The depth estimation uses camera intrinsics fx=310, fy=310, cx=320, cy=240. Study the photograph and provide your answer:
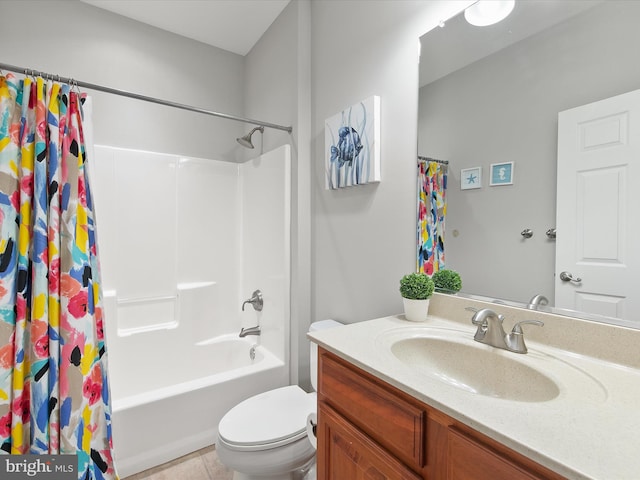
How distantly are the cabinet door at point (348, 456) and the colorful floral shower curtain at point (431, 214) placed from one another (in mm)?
697

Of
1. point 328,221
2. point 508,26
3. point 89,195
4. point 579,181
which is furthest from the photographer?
point 328,221

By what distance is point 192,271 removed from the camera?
2.49 meters

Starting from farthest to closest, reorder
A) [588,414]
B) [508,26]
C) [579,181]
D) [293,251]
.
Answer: [293,251] → [508,26] → [579,181] → [588,414]

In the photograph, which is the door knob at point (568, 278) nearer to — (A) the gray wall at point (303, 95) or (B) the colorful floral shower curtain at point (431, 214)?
(B) the colorful floral shower curtain at point (431, 214)

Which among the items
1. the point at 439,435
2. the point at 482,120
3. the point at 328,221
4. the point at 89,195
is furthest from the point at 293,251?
Answer: the point at 439,435

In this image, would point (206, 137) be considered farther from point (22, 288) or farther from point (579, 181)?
point (579, 181)

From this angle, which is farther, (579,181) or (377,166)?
(377,166)

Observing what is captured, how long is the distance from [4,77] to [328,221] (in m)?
1.61

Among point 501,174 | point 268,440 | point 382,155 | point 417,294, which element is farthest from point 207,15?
point 268,440

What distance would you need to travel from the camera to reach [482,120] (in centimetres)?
117

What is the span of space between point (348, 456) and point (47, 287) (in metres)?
1.37

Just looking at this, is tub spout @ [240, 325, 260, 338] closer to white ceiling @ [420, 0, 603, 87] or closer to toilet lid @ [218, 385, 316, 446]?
toilet lid @ [218, 385, 316, 446]

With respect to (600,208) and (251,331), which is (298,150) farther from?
(600,208)

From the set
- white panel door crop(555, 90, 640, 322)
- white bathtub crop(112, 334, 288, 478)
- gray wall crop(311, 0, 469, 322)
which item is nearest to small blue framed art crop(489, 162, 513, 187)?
white panel door crop(555, 90, 640, 322)
